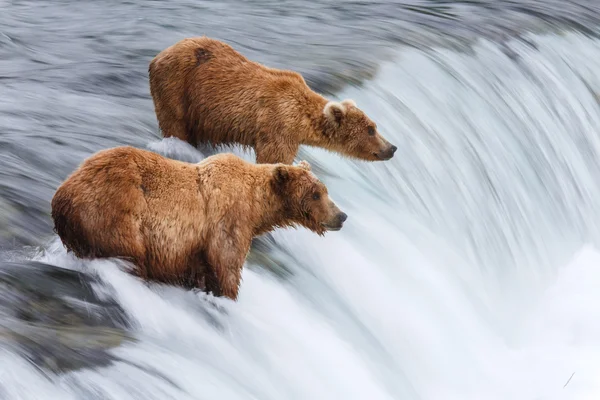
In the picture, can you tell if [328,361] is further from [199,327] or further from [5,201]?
[5,201]

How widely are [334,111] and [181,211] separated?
70.0 inches

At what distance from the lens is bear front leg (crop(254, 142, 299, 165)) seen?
6.06 meters

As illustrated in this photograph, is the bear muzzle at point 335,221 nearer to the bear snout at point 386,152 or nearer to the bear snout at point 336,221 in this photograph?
the bear snout at point 336,221

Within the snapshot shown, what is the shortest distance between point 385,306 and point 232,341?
1.50 metres

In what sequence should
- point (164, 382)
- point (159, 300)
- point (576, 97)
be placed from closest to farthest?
point (164, 382)
point (159, 300)
point (576, 97)

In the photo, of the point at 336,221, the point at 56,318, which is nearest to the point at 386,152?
the point at 336,221

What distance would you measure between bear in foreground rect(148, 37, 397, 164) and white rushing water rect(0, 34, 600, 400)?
0.24m

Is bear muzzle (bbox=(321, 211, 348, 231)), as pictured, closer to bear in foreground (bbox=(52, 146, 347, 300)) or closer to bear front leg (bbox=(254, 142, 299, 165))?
bear in foreground (bbox=(52, 146, 347, 300))

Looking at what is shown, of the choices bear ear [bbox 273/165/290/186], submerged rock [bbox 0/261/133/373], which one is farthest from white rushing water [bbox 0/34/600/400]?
bear ear [bbox 273/165/290/186]

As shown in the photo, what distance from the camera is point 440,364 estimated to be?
257 inches

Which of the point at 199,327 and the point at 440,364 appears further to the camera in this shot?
the point at 440,364

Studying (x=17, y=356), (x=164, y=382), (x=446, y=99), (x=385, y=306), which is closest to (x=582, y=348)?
(x=385, y=306)

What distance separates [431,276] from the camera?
7.02 m

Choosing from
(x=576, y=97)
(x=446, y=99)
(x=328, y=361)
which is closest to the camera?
(x=328, y=361)
